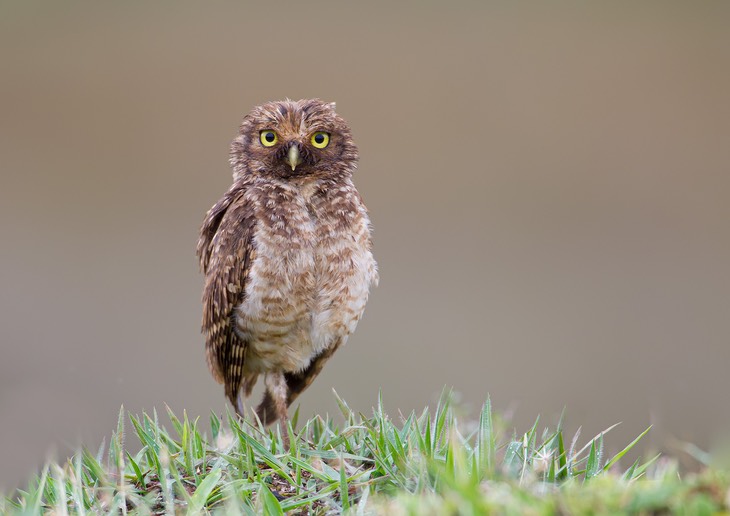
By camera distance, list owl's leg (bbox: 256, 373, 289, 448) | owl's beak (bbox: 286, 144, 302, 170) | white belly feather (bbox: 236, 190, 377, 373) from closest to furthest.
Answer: owl's beak (bbox: 286, 144, 302, 170) → white belly feather (bbox: 236, 190, 377, 373) → owl's leg (bbox: 256, 373, 289, 448)

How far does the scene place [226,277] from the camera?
3184 millimetres

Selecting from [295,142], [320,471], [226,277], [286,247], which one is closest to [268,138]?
[295,142]

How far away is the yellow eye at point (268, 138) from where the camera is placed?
123 inches

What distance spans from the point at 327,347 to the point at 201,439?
881 mm

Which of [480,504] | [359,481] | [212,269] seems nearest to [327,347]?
[212,269]

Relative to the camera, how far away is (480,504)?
1626mm

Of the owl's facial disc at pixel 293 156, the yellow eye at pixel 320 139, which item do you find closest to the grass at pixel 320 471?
the owl's facial disc at pixel 293 156

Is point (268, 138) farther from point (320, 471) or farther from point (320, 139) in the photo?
point (320, 471)

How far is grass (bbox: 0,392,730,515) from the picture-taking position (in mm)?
2072

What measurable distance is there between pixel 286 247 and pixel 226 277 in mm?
254

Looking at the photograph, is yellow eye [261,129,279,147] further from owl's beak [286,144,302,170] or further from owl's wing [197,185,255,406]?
owl's wing [197,185,255,406]

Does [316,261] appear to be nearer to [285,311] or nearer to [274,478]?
[285,311]

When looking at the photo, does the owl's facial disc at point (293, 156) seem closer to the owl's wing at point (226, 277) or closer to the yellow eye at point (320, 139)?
the yellow eye at point (320, 139)

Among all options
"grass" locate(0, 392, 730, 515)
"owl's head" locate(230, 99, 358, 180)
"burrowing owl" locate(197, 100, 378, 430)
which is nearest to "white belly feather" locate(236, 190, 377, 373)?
"burrowing owl" locate(197, 100, 378, 430)
